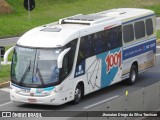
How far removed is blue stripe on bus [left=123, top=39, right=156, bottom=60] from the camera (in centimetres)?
2471

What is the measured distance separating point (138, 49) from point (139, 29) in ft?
2.89

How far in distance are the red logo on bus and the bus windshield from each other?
349cm

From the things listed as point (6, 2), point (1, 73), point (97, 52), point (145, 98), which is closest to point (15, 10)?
point (6, 2)

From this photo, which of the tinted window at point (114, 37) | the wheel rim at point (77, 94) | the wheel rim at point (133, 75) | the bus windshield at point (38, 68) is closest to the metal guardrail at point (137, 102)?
the wheel rim at point (77, 94)

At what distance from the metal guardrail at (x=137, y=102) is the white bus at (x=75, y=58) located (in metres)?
3.26

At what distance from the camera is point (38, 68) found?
20328 millimetres

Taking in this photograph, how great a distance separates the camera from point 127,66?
24.9 meters

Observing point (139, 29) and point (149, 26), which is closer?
point (139, 29)

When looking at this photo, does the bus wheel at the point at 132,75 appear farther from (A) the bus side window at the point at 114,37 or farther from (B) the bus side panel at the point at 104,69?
(A) the bus side window at the point at 114,37

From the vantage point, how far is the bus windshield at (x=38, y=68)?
20266mm

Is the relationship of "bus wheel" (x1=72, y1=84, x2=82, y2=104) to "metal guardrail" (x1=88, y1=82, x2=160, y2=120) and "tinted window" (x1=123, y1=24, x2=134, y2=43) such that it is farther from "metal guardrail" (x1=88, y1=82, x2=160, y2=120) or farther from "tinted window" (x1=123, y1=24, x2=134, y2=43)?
"tinted window" (x1=123, y1=24, x2=134, y2=43)

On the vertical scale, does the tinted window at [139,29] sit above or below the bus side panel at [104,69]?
above

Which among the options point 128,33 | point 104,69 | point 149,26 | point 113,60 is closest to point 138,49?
point 128,33

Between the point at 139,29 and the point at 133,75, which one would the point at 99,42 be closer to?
the point at 133,75
